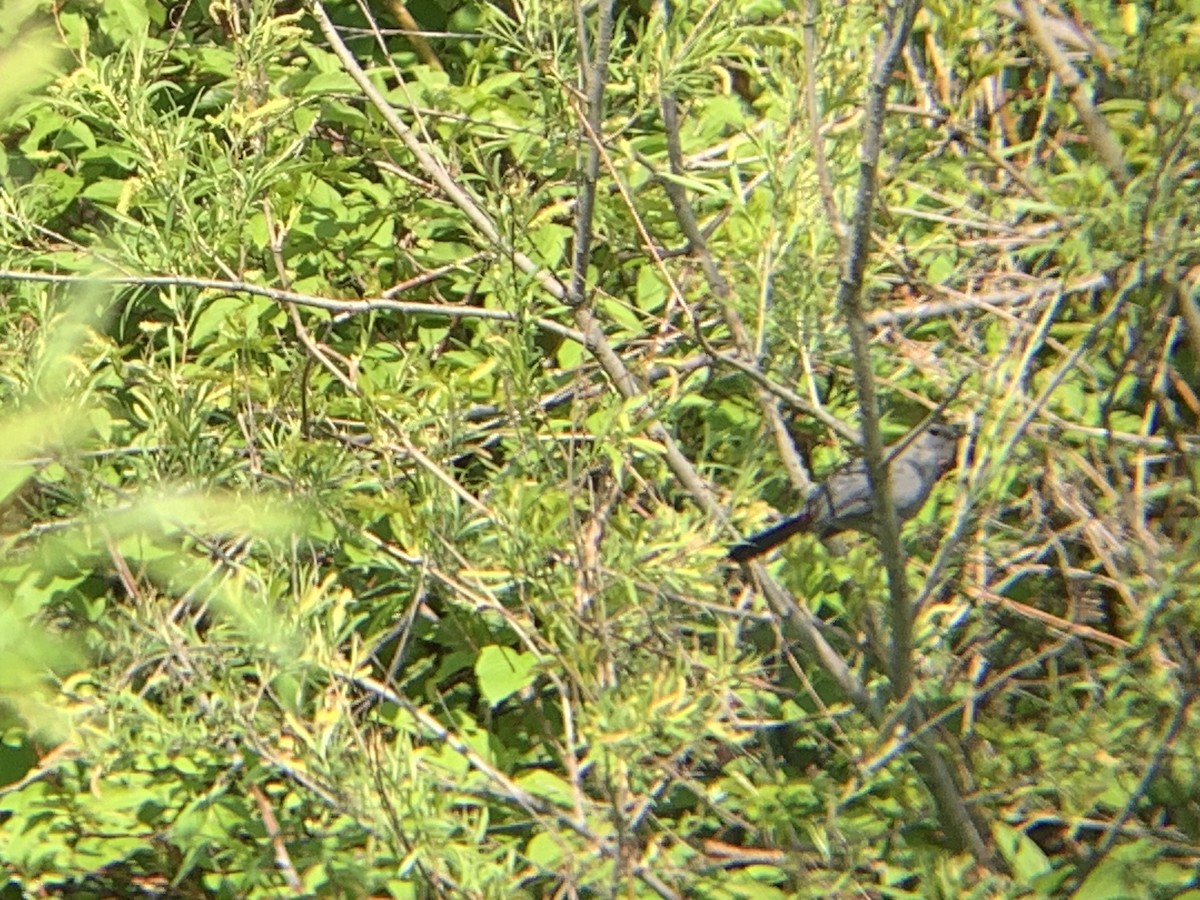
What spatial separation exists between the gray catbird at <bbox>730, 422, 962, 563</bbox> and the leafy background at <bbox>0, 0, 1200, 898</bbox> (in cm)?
9

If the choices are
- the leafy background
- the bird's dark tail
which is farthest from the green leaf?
the bird's dark tail

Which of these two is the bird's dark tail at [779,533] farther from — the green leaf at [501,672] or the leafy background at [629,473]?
the green leaf at [501,672]

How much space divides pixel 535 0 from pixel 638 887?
138cm

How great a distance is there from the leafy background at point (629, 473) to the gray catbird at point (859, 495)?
0.09 meters

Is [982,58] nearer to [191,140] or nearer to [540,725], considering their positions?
[191,140]

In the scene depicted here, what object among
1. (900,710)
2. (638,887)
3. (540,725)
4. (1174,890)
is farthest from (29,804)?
(1174,890)

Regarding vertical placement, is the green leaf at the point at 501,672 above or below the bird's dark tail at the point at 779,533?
below

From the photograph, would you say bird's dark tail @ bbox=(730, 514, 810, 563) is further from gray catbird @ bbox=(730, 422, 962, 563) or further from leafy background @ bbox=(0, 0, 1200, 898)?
leafy background @ bbox=(0, 0, 1200, 898)

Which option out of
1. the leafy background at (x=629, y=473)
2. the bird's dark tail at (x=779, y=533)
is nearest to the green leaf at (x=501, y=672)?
the leafy background at (x=629, y=473)

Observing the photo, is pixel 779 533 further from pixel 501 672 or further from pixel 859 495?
pixel 501 672

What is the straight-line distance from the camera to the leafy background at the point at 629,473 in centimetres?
212

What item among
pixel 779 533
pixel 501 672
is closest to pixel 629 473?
pixel 779 533

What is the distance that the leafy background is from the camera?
6.97ft

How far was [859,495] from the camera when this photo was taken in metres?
2.97
